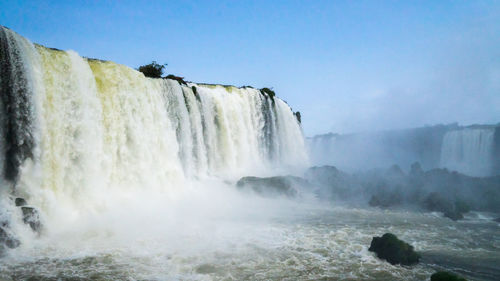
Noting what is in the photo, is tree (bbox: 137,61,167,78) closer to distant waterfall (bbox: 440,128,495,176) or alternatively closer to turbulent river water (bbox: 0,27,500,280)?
turbulent river water (bbox: 0,27,500,280)

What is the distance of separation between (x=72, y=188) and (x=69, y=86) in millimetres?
3634

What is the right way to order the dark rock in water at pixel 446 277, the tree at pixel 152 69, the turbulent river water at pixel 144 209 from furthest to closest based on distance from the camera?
the tree at pixel 152 69, the turbulent river water at pixel 144 209, the dark rock in water at pixel 446 277

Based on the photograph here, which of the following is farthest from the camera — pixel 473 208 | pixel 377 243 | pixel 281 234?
pixel 473 208

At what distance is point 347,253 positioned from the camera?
886 cm

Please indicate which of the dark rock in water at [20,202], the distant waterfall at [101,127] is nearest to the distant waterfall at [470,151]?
the distant waterfall at [101,127]

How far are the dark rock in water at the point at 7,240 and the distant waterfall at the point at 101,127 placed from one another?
186cm

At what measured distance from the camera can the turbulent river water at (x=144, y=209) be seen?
25.5 feet

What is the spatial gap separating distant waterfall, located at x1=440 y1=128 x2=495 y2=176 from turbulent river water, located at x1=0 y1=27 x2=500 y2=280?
19501 mm

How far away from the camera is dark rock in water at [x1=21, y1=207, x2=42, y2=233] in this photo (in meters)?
8.83

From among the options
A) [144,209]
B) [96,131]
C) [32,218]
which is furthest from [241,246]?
[96,131]

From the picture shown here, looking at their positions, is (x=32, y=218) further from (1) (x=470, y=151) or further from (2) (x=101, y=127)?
(1) (x=470, y=151)

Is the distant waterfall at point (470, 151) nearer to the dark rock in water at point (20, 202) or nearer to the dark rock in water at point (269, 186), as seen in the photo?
the dark rock in water at point (269, 186)

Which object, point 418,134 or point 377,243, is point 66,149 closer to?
point 377,243

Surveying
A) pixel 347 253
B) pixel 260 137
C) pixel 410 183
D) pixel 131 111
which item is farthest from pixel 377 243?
pixel 260 137
